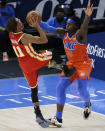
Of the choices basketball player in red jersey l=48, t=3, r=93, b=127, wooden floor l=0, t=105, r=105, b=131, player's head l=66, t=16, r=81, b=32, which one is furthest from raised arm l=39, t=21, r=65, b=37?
wooden floor l=0, t=105, r=105, b=131

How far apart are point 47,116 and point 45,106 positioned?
879 mm

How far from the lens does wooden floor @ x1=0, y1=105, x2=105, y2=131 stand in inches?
347

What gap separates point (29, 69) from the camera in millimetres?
8867

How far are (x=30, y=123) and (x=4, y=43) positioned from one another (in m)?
7.83

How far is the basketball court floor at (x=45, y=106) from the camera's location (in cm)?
898

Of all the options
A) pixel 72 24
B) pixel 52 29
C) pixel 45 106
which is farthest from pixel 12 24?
pixel 45 106

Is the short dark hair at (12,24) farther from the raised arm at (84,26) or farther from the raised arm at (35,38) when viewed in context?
the raised arm at (84,26)

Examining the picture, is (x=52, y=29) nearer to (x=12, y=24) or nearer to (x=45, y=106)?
(x=12, y=24)

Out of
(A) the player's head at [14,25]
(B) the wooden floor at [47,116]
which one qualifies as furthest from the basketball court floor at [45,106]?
(A) the player's head at [14,25]

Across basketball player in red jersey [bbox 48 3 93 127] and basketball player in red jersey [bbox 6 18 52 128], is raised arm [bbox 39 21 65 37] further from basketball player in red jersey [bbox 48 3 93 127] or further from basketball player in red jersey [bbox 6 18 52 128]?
basketball player in red jersey [bbox 6 18 52 128]

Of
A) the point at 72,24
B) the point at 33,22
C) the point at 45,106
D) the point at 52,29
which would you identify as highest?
the point at 33,22

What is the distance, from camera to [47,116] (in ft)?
32.2

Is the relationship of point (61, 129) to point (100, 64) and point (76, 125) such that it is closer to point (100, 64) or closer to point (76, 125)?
point (76, 125)

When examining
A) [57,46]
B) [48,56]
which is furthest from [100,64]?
[48,56]
